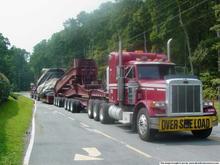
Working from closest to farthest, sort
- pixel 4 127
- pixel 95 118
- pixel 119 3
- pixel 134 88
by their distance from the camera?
pixel 134 88, pixel 4 127, pixel 95 118, pixel 119 3

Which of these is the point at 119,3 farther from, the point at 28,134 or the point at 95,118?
the point at 28,134

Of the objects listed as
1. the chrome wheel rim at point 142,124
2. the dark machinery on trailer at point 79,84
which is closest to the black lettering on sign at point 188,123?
the chrome wheel rim at point 142,124

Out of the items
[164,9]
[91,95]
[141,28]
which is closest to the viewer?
[91,95]

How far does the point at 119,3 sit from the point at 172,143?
2717 inches

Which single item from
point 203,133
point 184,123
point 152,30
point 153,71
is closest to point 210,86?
point 153,71

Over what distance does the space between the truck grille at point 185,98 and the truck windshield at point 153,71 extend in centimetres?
245

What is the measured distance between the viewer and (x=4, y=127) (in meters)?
19.7

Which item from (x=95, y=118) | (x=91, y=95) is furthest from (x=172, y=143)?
(x=91, y=95)

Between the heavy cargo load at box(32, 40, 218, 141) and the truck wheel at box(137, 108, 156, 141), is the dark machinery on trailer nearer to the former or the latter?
the heavy cargo load at box(32, 40, 218, 141)

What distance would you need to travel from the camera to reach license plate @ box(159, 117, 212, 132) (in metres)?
15.5

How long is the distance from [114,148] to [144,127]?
2212 mm

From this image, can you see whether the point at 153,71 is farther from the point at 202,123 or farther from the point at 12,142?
the point at 12,142

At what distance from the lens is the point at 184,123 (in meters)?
15.7

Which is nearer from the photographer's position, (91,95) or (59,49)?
(91,95)
